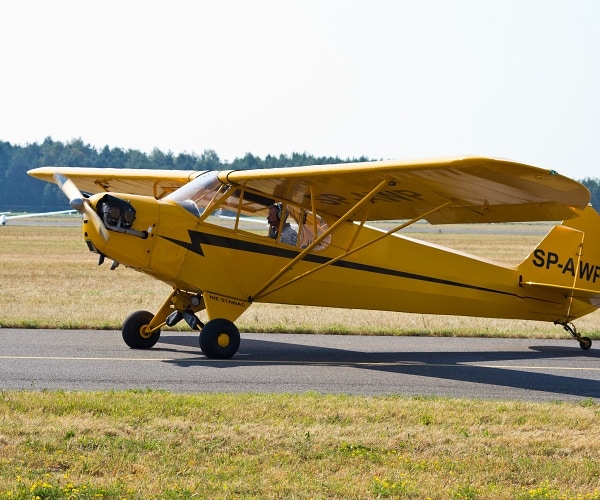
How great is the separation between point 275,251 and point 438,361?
2657 mm

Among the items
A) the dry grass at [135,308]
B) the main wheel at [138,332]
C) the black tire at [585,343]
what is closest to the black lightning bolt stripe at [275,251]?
the main wheel at [138,332]

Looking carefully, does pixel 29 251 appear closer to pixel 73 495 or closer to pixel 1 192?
pixel 73 495

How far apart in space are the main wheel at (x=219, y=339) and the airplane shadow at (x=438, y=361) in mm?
127

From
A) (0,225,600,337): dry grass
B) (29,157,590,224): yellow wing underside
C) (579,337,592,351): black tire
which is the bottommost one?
(0,225,600,337): dry grass

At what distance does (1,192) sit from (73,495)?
16790cm

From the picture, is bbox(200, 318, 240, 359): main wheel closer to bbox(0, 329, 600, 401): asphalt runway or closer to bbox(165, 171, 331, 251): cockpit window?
bbox(0, 329, 600, 401): asphalt runway

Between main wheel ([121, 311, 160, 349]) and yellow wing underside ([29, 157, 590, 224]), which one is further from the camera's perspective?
main wheel ([121, 311, 160, 349])

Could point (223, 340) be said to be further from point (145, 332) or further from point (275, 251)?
point (275, 251)

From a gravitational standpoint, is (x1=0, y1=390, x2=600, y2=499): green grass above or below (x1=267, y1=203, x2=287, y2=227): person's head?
below

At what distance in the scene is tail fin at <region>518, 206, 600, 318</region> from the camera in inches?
599

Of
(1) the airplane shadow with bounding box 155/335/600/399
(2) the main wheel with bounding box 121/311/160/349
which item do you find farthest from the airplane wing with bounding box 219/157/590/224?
(2) the main wheel with bounding box 121/311/160/349

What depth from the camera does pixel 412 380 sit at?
11.3 meters

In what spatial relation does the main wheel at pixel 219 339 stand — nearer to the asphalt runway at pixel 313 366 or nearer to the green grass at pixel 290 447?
the asphalt runway at pixel 313 366

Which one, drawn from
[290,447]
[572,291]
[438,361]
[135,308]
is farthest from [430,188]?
[135,308]
